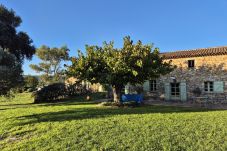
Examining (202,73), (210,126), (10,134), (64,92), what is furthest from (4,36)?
(210,126)

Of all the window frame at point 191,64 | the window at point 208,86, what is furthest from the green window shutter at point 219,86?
the window frame at point 191,64

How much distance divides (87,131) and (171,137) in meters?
3.28

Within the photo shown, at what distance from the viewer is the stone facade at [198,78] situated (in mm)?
19720

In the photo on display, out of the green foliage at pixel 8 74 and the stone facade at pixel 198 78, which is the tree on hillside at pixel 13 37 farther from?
the stone facade at pixel 198 78

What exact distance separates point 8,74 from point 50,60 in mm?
42988

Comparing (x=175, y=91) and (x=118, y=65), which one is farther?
(x=175, y=91)

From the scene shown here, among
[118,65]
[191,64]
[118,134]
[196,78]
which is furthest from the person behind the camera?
[191,64]

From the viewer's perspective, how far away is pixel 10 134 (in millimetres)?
9617

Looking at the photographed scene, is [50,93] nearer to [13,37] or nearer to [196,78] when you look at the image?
[13,37]

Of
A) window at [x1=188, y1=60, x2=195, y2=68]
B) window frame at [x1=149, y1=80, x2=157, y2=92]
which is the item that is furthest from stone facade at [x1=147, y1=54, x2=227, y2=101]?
window frame at [x1=149, y1=80, x2=157, y2=92]

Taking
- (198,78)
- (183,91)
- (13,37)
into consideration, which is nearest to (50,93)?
(13,37)

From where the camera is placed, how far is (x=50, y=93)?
25984 mm

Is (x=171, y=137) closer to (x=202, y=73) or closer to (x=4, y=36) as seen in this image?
(x=202, y=73)

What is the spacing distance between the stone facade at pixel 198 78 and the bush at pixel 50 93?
11.3 m
